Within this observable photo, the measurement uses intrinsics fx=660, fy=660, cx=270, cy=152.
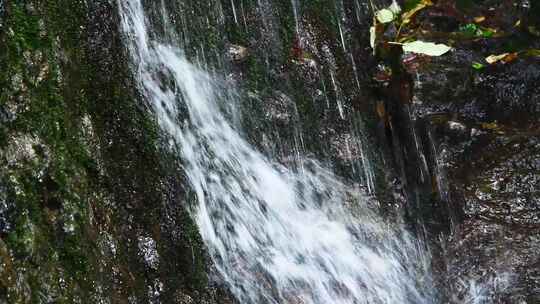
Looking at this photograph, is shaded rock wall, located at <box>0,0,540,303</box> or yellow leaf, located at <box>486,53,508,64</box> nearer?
shaded rock wall, located at <box>0,0,540,303</box>

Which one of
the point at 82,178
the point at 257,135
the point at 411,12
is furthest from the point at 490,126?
the point at 82,178

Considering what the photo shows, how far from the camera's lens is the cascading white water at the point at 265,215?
3.58m

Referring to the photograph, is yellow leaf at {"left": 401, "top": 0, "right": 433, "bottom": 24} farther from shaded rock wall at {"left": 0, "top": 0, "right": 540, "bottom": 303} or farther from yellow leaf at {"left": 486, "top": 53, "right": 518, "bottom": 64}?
yellow leaf at {"left": 486, "top": 53, "right": 518, "bottom": 64}

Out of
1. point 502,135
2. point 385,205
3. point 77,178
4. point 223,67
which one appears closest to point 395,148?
point 385,205

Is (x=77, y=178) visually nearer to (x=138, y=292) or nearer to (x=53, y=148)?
(x=53, y=148)

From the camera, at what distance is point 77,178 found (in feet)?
8.67

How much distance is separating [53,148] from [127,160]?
520mm

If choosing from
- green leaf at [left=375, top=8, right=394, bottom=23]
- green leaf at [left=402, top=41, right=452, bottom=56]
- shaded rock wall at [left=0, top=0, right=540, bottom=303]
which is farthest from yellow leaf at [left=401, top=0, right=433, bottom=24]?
green leaf at [left=402, top=41, right=452, bottom=56]

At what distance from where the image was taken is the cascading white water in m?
3.58

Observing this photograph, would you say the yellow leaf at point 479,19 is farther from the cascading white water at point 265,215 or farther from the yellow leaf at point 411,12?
the cascading white water at point 265,215

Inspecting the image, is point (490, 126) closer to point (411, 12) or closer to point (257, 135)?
point (411, 12)

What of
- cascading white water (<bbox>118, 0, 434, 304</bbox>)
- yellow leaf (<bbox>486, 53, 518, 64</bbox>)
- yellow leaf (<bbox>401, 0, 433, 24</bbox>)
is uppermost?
yellow leaf (<bbox>401, 0, 433, 24</bbox>)

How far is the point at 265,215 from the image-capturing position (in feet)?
13.1

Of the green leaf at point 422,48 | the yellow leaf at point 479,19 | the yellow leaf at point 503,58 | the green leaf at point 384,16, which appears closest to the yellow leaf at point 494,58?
the yellow leaf at point 503,58
